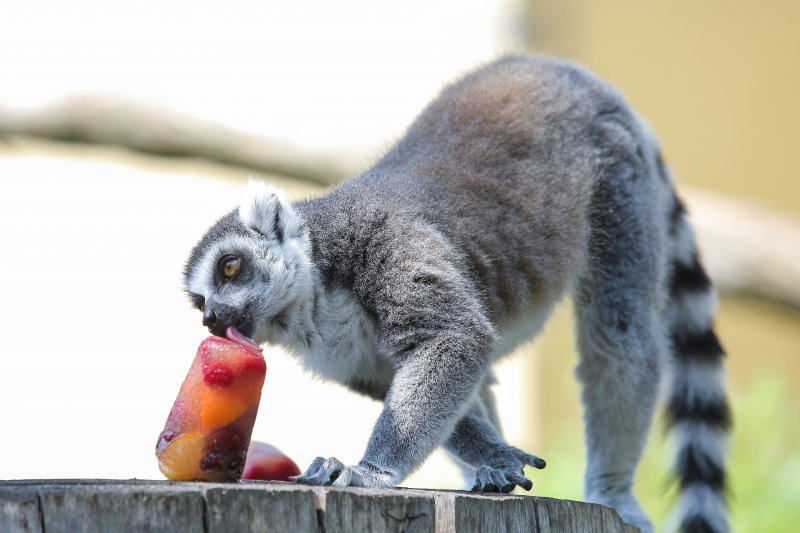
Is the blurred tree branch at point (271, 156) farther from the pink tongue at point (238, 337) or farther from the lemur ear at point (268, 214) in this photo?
the pink tongue at point (238, 337)

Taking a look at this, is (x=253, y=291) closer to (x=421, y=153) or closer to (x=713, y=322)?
(x=421, y=153)

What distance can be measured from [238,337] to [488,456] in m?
1.16

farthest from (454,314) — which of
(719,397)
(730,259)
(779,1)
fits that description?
(779,1)

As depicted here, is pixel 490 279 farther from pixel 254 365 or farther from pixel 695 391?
pixel 695 391

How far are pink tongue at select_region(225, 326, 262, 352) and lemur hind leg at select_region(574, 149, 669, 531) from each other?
6.81 ft

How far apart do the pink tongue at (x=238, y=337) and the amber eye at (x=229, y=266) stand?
26 centimetres

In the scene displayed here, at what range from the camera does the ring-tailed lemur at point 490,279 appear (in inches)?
166

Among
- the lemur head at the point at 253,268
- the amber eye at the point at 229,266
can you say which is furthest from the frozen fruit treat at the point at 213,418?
the amber eye at the point at 229,266

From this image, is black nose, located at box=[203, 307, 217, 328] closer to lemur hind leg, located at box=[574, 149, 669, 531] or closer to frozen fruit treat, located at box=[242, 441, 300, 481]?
frozen fruit treat, located at box=[242, 441, 300, 481]

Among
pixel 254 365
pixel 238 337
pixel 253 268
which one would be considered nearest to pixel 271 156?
pixel 253 268

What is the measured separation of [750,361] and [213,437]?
376 inches

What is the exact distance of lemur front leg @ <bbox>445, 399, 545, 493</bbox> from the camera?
12.7 ft

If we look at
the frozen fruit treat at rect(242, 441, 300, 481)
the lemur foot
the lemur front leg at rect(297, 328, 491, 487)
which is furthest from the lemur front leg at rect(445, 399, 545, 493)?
the frozen fruit treat at rect(242, 441, 300, 481)

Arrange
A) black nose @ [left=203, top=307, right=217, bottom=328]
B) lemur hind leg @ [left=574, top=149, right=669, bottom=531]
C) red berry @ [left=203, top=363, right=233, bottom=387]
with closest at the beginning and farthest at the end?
red berry @ [left=203, top=363, right=233, bottom=387] < black nose @ [left=203, top=307, right=217, bottom=328] < lemur hind leg @ [left=574, top=149, right=669, bottom=531]
